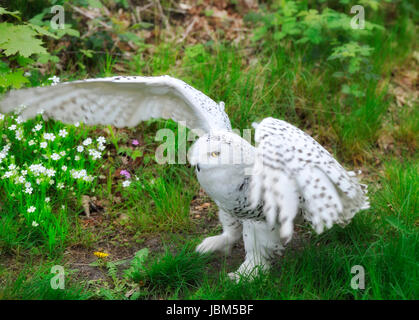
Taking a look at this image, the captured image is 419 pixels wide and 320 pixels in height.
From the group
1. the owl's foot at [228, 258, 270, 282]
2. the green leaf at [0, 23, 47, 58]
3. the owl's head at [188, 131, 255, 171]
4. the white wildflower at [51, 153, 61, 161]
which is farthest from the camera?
the white wildflower at [51, 153, 61, 161]

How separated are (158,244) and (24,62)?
5.27 ft

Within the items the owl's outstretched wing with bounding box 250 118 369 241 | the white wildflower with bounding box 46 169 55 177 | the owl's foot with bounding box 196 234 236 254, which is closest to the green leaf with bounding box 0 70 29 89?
the white wildflower with bounding box 46 169 55 177

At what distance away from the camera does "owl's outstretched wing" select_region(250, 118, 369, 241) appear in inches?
93.0

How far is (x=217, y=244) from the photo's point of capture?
11.1 feet

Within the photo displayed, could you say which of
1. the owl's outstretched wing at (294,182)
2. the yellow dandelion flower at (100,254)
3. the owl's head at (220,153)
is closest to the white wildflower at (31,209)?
the yellow dandelion flower at (100,254)

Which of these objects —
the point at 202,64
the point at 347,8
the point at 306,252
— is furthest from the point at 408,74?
the point at 306,252

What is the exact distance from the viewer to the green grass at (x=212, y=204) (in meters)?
2.94

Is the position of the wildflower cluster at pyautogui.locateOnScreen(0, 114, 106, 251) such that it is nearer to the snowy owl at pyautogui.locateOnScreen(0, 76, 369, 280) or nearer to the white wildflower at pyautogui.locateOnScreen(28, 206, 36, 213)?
the white wildflower at pyautogui.locateOnScreen(28, 206, 36, 213)

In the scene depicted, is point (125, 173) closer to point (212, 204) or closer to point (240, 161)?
point (212, 204)

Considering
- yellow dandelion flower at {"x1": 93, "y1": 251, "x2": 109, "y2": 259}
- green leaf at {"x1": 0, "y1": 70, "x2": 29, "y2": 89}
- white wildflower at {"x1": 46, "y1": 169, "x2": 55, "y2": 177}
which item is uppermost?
green leaf at {"x1": 0, "y1": 70, "x2": 29, "y2": 89}

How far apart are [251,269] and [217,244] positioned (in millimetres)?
387

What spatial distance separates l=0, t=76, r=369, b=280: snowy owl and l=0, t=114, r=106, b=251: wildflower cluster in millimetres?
556

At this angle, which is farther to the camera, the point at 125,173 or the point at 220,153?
the point at 125,173

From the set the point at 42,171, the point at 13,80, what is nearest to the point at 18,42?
the point at 13,80
